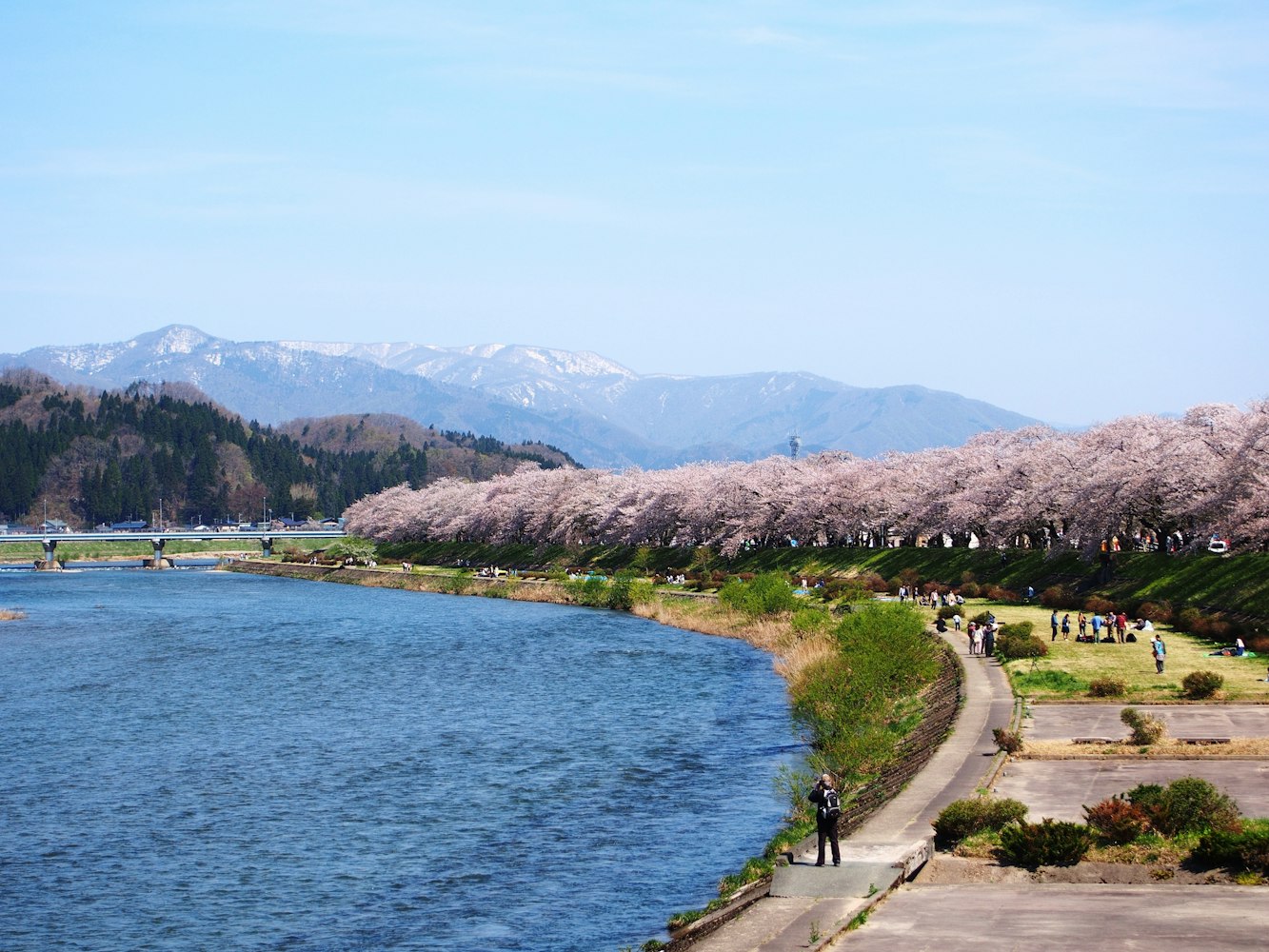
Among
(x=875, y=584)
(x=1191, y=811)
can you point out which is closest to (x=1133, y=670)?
(x=1191, y=811)

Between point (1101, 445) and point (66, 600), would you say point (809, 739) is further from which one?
point (66, 600)

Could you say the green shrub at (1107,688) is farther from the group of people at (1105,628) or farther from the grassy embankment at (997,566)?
the grassy embankment at (997,566)

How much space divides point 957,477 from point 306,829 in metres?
80.7

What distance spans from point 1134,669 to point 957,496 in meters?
51.4

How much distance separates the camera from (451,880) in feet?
110

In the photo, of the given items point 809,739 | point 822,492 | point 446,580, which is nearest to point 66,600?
point 446,580

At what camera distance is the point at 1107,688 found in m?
50.0

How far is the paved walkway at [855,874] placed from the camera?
80.2ft

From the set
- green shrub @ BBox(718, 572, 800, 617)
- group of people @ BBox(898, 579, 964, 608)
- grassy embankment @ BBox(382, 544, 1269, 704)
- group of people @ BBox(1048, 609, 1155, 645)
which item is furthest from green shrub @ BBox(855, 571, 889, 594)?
group of people @ BBox(1048, 609, 1155, 645)

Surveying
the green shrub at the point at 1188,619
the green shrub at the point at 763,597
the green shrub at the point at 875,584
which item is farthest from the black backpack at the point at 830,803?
the green shrub at the point at 875,584

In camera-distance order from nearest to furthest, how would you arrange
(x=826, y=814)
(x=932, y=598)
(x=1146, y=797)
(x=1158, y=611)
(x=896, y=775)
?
(x=826, y=814) → (x=1146, y=797) → (x=896, y=775) → (x=1158, y=611) → (x=932, y=598)

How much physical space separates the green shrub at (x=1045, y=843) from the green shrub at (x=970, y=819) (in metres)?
1.29

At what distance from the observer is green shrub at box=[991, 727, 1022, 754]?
3925cm

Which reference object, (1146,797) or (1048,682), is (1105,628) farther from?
(1146,797)
